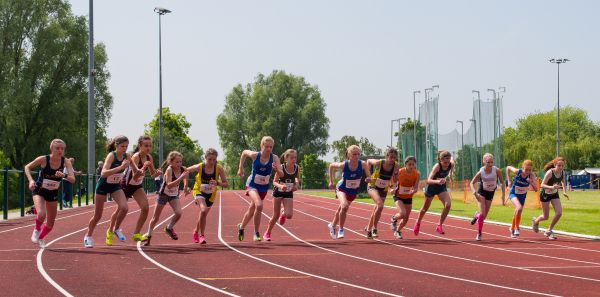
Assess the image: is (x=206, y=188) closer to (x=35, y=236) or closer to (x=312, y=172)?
(x=35, y=236)

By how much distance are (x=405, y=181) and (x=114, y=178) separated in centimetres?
563

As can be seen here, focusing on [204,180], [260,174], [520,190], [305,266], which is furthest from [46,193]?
[520,190]

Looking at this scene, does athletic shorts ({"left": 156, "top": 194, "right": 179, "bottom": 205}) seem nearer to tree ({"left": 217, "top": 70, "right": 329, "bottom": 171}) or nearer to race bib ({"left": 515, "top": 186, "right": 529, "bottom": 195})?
race bib ({"left": 515, "top": 186, "right": 529, "bottom": 195})

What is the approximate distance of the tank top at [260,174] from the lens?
15.0 metres

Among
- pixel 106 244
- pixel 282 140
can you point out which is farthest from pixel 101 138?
pixel 106 244

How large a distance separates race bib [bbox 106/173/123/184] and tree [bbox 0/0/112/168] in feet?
140

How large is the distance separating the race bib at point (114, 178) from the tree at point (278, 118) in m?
80.7

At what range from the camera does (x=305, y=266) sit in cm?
1166

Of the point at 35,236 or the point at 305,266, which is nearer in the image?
the point at 305,266

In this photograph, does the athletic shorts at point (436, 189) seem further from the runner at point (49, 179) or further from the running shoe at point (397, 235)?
the runner at point (49, 179)

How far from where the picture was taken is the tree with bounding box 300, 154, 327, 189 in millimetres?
91438

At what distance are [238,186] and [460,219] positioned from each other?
8056 centimetres

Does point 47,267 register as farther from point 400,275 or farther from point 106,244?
point 400,275

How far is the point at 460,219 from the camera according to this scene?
24219 mm
